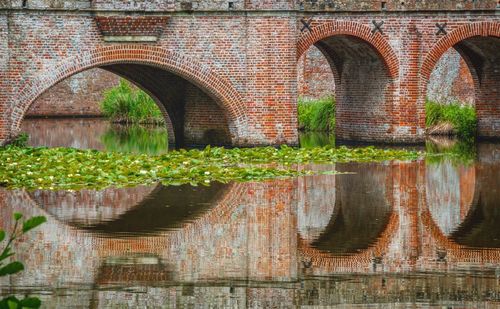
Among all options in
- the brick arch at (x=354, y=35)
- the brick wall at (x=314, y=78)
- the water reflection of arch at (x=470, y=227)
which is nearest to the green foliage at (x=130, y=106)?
the brick wall at (x=314, y=78)

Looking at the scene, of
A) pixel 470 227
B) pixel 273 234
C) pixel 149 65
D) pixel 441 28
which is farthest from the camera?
pixel 441 28

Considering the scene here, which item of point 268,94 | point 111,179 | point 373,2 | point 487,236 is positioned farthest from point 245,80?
point 487,236

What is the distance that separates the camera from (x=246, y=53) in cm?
2509

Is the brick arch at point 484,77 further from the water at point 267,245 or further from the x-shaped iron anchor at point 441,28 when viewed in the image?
the water at point 267,245

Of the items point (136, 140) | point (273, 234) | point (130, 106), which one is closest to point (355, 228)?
point (273, 234)

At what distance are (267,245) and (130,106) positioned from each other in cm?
2736

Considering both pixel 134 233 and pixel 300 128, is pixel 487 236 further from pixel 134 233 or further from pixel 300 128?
pixel 300 128

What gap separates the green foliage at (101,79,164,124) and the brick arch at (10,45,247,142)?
13194 mm

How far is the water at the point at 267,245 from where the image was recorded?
9.93 meters

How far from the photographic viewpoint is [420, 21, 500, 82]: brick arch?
88.8ft

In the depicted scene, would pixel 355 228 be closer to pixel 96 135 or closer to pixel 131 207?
pixel 131 207

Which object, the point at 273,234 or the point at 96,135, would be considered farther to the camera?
the point at 96,135

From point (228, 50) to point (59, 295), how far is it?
15.7 metres

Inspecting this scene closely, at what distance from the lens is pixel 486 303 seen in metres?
9.52
